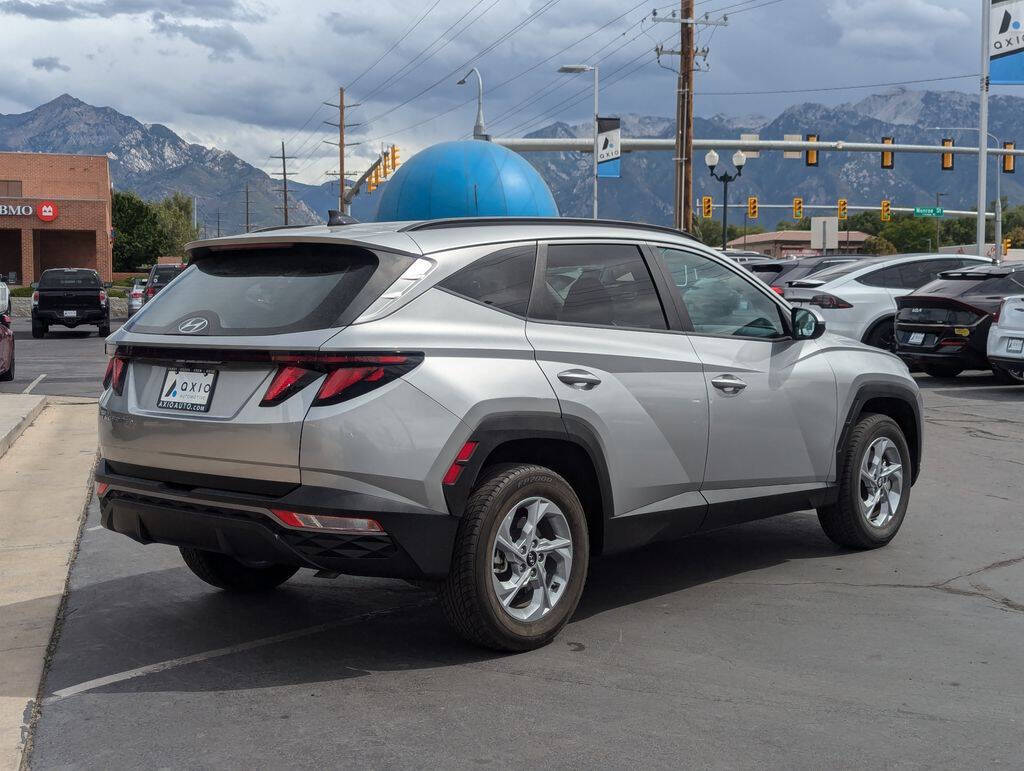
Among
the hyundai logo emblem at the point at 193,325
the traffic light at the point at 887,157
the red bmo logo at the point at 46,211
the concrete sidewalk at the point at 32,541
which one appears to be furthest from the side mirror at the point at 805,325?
the red bmo logo at the point at 46,211

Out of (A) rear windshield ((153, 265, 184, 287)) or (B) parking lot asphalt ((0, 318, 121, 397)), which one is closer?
(B) parking lot asphalt ((0, 318, 121, 397))

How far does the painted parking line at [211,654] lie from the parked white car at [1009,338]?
11.0m

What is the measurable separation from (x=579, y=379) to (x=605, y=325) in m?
0.41

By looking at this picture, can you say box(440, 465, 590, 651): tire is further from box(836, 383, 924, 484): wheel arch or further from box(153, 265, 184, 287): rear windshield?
box(153, 265, 184, 287): rear windshield

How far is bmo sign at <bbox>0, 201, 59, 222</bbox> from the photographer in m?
61.6

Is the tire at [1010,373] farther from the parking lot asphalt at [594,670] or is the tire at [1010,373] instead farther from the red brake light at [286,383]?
the red brake light at [286,383]

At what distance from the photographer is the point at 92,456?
34.2ft

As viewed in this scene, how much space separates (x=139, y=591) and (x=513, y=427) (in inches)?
97.4

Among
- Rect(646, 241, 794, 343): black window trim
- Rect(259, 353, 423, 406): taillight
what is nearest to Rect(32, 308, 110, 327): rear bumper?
Rect(646, 241, 794, 343): black window trim

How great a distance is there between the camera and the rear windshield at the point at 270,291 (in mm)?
4602

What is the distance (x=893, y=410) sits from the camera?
716 centimetres

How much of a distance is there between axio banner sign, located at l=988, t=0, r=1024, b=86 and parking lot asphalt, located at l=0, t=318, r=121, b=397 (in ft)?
68.6

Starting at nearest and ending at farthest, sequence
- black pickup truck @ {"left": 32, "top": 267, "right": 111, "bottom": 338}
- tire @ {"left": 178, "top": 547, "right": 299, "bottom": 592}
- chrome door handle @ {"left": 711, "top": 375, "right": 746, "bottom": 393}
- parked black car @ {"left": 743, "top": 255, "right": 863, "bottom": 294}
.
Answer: chrome door handle @ {"left": 711, "top": 375, "right": 746, "bottom": 393} → tire @ {"left": 178, "top": 547, "right": 299, "bottom": 592} → parked black car @ {"left": 743, "top": 255, "right": 863, "bottom": 294} → black pickup truck @ {"left": 32, "top": 267, "right": 111, "bottom": 338}

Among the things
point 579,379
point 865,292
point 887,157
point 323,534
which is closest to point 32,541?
point 323,534
